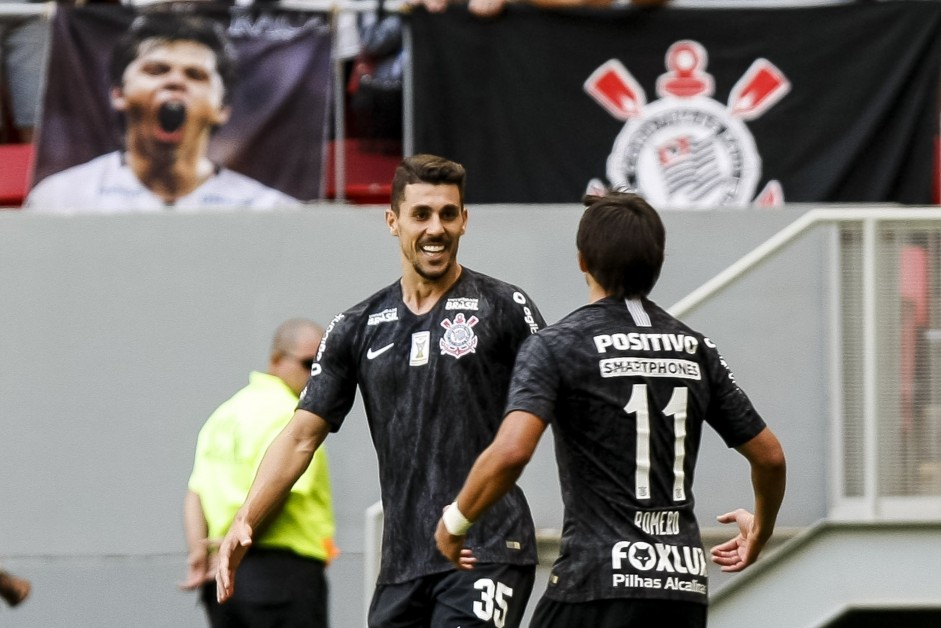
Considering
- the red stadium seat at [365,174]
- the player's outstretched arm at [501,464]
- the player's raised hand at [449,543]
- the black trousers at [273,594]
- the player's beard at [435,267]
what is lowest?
the black trousers at [273,594]

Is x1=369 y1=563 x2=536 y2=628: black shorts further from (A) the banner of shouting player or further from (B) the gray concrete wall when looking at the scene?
(A) the banner of shouting player

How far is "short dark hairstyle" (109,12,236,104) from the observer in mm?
9289

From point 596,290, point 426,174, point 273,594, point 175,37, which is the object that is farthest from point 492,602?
point 175,37

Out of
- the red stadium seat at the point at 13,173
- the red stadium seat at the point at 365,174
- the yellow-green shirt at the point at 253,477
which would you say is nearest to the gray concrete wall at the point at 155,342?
the red stadium seat at the point at 365,174

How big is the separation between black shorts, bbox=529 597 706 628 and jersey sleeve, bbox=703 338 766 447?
1.70 feet

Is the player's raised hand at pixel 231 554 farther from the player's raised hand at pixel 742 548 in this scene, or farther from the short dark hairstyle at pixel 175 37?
the short dark hairstyle at pixel 175 37

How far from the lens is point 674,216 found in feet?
28.9

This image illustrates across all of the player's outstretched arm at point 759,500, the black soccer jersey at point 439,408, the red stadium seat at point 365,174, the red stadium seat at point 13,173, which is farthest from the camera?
the red stadium seat at point 13,173

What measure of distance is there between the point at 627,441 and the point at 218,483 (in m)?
3.04

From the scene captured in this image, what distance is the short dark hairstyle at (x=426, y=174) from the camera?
A: 5.34 metres

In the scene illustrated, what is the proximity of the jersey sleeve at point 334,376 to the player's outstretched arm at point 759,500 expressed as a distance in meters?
1.33

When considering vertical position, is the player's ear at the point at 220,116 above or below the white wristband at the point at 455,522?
above

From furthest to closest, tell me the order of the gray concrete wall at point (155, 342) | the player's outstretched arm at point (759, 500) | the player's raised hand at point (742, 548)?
the gray concrete wall at point (155, 342) → the player's raised hand at point (742, 548) → the player's outstretched arm at point (759, 500)

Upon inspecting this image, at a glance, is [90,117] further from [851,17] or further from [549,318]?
[851,17]
